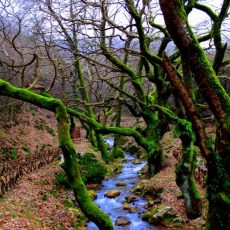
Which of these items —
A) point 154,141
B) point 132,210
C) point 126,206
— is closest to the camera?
point 132,210

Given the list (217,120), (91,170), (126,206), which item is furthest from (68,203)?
(217,120)

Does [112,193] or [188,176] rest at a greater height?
[188,176]

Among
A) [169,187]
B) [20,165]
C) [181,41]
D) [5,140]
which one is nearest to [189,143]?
[169,187]

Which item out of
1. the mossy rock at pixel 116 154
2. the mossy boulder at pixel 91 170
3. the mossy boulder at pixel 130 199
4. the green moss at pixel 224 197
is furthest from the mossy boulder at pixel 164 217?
the mossy rock at pixel 116 154

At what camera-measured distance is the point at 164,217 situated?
1267 centimetres

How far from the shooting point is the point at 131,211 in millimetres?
14547

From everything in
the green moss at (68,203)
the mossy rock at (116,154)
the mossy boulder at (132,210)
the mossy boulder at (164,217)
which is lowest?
the mossy boulder at (132,210)

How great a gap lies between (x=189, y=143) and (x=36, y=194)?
22.3 feet

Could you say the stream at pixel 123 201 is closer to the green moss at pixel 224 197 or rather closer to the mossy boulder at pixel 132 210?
the mossy boulder at pixel 132 210

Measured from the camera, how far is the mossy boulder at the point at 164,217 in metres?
12.4

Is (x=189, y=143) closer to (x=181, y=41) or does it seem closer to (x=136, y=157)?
(x=181, y=41)

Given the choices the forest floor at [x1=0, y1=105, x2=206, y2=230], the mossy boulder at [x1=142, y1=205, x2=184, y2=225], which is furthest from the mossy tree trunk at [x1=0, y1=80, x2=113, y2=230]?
the mossy boulder at [x1=142, y1=205, x2=184, y2=225]

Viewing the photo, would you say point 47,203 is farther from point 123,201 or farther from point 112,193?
point 112,193

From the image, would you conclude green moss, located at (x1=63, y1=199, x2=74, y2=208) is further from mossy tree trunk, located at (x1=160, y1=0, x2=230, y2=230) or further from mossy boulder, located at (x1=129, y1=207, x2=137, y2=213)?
mossy tree trunk, located at (x1=160, y1=0, x2=230, y2=230)
